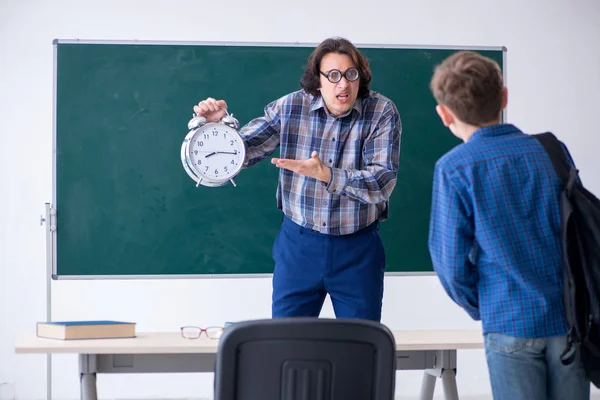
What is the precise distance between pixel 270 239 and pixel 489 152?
2.56m

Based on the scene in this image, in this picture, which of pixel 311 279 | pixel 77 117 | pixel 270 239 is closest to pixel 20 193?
pixel 77 117

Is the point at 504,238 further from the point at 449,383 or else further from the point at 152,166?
the point at 152,166

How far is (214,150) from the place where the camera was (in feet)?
9.53

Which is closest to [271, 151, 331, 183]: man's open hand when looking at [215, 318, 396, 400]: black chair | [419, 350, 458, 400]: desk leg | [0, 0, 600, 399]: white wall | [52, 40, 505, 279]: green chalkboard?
[419, 350, 458, 400]: desk leg

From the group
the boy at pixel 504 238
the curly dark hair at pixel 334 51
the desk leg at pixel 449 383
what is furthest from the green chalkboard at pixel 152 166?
the boy at pixel 504 238

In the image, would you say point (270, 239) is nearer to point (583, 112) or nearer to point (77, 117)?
A: point (77, 117)

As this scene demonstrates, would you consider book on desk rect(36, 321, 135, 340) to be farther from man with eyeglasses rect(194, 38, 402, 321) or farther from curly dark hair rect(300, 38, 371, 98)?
curly dark hair rect(300, 38, 371, 98)

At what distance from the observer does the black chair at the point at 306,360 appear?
161cm

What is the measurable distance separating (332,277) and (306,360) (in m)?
1.03

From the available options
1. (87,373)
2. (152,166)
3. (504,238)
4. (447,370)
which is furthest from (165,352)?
(152,166)

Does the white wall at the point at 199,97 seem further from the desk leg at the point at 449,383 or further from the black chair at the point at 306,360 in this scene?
the black chair at the point at 306,360

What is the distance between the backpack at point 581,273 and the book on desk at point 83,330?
4.47 ft

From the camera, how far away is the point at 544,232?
171 cm

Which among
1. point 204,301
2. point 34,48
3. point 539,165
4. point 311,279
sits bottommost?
point 204,301
